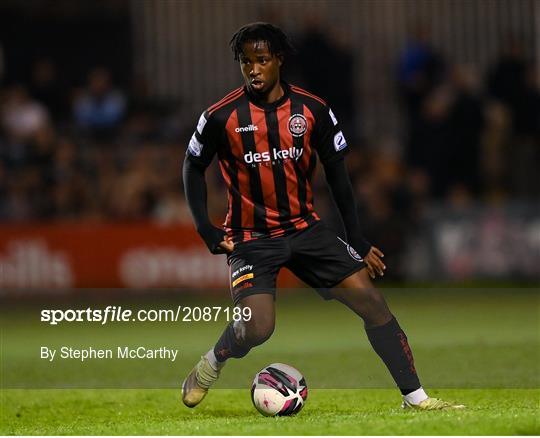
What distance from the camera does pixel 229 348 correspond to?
7133 mm

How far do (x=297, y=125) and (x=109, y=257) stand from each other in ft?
26.0

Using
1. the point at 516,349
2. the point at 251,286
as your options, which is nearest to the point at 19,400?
the point at 251,286

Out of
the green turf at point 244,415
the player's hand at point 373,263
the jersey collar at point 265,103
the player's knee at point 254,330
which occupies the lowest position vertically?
the green turf at point 244,415

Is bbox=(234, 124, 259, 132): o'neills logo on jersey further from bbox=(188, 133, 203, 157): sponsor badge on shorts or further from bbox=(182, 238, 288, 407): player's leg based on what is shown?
bbox=(182, 238, 288, 407): player's leg

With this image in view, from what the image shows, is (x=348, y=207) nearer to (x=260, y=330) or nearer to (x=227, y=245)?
(x=227, y=245)

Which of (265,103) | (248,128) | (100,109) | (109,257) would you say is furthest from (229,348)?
(100,109)

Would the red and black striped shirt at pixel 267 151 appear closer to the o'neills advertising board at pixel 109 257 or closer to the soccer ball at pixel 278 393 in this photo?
the soccer ball at pixel 278 393

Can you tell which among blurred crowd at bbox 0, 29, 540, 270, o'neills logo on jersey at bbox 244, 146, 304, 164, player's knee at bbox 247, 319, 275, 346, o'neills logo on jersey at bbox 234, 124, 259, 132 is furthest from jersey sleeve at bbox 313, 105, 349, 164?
blurred crowd at bbox 0, 29, 540, 270

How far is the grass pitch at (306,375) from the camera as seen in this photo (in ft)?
21.6

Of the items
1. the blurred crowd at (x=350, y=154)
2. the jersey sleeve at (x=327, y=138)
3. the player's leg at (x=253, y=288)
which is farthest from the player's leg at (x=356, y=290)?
the blurred crowd at (x=350, y=154)

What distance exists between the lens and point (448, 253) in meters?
14.9

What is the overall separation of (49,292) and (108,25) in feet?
16.3

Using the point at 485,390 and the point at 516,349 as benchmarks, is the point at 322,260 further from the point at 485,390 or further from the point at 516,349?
the point at 516,349

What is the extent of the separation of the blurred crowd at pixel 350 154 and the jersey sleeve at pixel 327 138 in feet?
25.4
